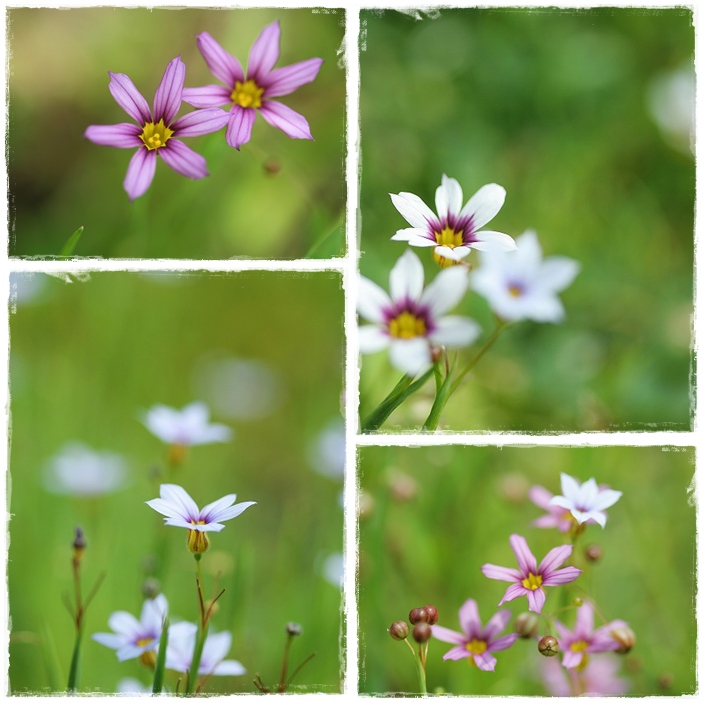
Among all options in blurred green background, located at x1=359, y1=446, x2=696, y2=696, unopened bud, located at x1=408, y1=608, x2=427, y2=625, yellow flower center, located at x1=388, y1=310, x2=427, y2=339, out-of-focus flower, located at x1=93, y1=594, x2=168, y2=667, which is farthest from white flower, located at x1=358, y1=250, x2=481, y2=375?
out-of-focus flower, located at x1=93, y1=594, x2=168, y2=667

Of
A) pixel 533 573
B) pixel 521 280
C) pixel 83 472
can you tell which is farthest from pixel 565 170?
pixel 83 472

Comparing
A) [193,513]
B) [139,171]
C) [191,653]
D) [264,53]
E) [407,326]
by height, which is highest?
[264,53]

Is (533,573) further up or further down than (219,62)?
further down

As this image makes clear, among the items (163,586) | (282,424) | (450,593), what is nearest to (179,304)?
(282,424)

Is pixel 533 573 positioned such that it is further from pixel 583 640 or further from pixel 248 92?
pixel 248 92

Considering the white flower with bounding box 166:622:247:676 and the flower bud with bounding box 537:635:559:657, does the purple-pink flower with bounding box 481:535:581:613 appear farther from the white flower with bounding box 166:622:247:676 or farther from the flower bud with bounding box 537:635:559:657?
the white flower with bounding box 166:622:247:676

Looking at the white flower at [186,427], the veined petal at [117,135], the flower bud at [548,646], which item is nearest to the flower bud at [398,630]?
the flower bud at [548,646]

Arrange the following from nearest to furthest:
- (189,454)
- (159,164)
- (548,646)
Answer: (548,646)
(159,164)
(189,454)
